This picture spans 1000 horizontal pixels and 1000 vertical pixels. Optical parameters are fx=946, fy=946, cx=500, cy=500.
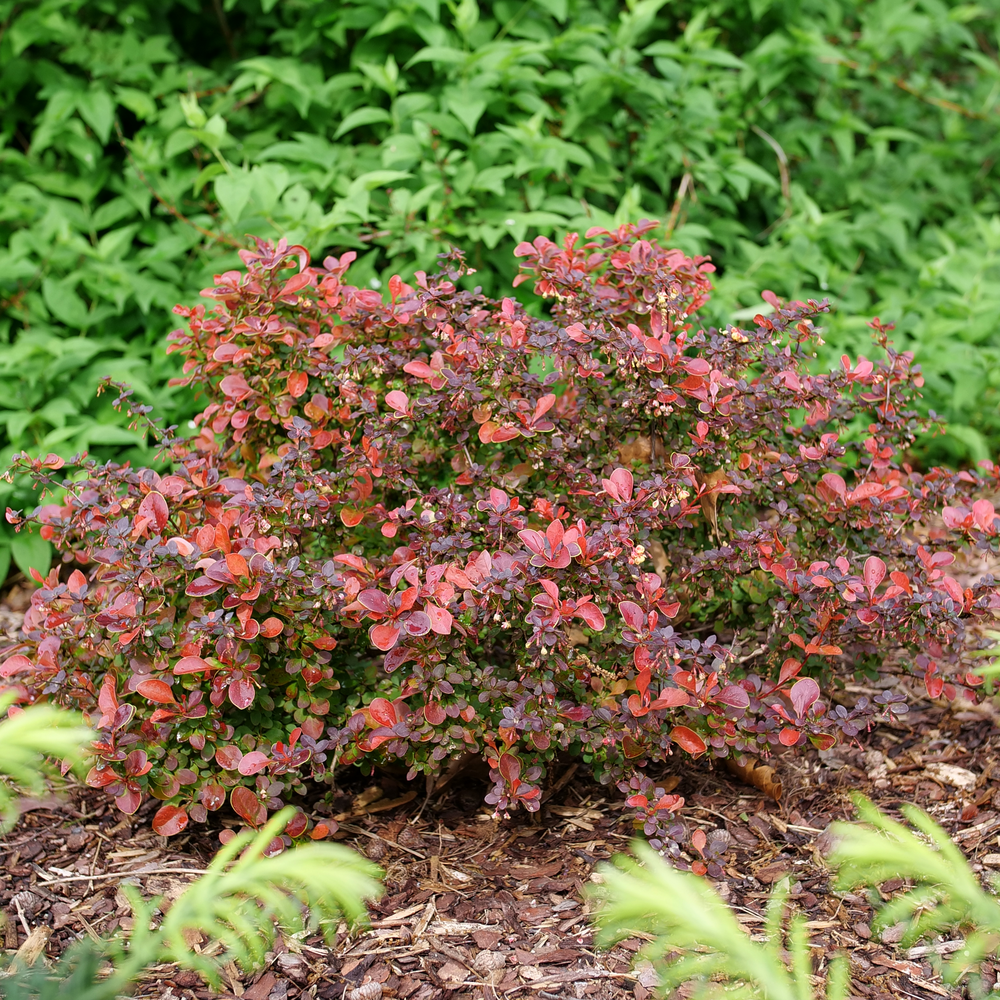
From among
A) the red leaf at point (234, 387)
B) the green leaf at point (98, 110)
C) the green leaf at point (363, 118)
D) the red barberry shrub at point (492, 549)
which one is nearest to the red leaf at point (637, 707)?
the red barberry shrub at point (492, 549)

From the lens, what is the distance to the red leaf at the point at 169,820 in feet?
6.44

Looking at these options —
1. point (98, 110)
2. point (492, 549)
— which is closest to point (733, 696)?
point (492, 549)

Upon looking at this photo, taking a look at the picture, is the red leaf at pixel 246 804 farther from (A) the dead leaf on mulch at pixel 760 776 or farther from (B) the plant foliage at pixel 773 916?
(A) the dead leaf on mulch at pixel 760 776

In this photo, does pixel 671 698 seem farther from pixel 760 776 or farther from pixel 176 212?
pixel 176 212

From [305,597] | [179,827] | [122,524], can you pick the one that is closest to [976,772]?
[305,597]

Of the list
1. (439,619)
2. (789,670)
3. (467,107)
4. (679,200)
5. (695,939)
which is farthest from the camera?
(679,200)

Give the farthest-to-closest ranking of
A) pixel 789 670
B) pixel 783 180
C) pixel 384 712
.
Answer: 1. pixel 783 180
2. pixel 789 670
3. pixel 384 712

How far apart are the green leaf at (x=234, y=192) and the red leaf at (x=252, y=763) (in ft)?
6.01

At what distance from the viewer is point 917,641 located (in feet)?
6.73

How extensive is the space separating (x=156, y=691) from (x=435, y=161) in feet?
7.44

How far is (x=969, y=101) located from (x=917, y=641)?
3.93 meters

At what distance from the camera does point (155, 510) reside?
2.03m

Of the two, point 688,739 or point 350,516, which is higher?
point 350,516

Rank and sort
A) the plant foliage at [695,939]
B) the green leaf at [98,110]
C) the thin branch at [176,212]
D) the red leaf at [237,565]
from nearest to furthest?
the plant foliage at [695,939]
the red leaf at [237,565]
the thin branch at [176,212]
the green leaf at [98,110]
